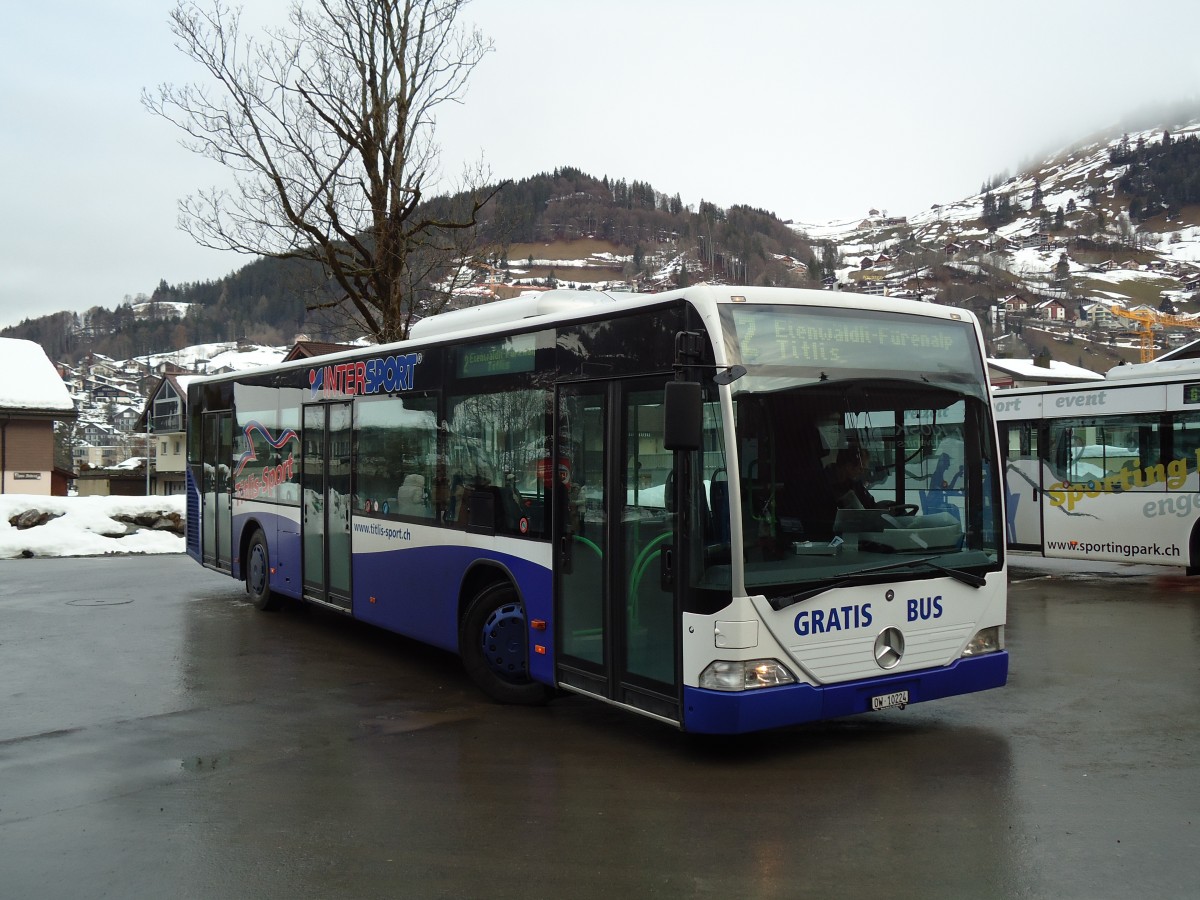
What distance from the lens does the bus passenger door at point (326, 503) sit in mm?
10758

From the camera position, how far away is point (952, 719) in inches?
305

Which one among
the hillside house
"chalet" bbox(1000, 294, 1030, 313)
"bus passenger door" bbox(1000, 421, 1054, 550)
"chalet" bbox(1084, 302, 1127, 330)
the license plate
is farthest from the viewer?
"chalet" bbox(1084, 302, 1127, 330)

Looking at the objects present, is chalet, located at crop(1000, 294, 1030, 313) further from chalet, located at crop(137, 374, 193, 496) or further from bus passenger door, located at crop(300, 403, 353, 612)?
bus passenger door, located at crop(300, 403, 353, 612)

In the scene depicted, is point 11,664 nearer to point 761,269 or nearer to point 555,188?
point 761,269

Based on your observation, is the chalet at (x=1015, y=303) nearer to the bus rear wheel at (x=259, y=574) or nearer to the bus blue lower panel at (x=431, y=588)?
the bus rear wheel at (x=259, y=574)

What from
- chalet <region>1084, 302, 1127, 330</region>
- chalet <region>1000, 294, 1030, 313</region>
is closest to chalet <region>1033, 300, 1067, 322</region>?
chalet <region>1000, 294, 1030, 313</region>

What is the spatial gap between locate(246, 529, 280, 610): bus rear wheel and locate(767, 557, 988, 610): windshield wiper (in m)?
8.13

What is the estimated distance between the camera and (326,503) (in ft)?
36.5

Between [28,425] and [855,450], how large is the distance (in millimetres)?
46295

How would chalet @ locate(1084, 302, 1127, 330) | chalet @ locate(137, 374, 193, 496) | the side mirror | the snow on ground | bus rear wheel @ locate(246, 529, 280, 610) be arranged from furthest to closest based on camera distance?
chalet @ locate(1084, 302, 1127, 330) → chalet @ locate(137, 374, 193, 496) → the snow on ground → bus rear wheel @ locate(246, 529, 280, 610) → the side mirror

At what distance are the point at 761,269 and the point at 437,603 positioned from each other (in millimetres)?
43253

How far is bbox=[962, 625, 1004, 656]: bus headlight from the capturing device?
707 centimetres

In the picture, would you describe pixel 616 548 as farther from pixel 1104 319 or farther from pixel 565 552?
pixel 1104 319

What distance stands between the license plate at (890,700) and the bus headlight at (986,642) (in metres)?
0.61
